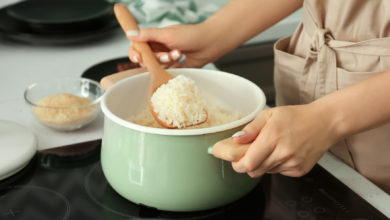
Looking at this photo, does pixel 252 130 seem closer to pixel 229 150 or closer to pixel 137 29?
pixel 229 150

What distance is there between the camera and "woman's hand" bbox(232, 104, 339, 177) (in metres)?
0.58

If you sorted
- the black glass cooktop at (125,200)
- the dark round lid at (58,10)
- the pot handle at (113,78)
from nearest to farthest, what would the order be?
the black glass cooktop at (125,200) → the pot handle at (113,78) → the dark round lid at (58,10)

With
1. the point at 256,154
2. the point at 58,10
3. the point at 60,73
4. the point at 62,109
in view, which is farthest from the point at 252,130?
the point at 58,10

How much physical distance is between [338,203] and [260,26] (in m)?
0.39

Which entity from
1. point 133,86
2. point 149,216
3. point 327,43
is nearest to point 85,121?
point 133,86

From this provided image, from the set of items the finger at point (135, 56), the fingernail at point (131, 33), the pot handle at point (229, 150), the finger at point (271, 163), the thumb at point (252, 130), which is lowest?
the finger at point (271, 163)

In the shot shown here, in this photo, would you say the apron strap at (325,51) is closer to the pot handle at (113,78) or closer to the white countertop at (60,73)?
the white countertop at (60,73)

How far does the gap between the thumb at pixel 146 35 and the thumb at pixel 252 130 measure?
1.08 feet

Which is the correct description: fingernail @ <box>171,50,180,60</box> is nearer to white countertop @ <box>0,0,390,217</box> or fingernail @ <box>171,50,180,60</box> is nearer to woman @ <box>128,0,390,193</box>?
woman @ <box>128,0,390,193</box>

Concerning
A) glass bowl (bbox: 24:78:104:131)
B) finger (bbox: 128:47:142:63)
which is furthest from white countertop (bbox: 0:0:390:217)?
finger (bbox: 128:47:142:63)

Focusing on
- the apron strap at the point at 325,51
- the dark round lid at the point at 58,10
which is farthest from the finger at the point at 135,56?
the dark round lid at the point at 58,10

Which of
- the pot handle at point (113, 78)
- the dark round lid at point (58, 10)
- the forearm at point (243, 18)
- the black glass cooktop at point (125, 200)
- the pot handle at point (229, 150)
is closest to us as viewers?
the pot handle at point (229, 150)

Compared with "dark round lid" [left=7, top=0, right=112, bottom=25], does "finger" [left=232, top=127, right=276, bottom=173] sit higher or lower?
higher

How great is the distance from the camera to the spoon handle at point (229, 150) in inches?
22.4
